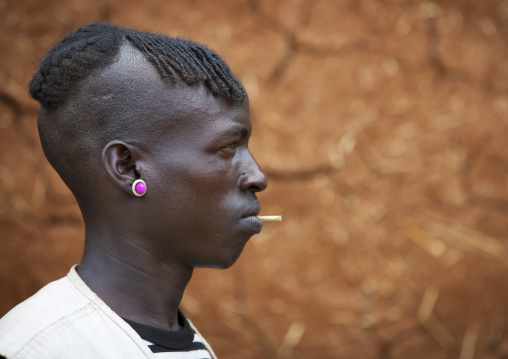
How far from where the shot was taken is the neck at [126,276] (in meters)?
1.39

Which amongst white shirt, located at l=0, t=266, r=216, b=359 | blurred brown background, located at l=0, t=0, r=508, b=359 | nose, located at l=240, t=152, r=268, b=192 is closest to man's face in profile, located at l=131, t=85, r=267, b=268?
nose, located at l=240, t=152, r=268, b=192

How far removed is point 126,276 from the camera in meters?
1.40

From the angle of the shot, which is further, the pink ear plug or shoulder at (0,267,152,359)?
the pink ear plug

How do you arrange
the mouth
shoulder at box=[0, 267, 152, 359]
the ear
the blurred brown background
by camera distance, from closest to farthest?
shoulder at box=[0, 267, 152, 359], the ear, the mouth, the blurred brown background

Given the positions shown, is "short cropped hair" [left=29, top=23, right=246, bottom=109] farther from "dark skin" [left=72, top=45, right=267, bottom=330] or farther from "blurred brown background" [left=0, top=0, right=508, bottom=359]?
"blurred brown background" [left=0, top=0, right=508, bottom=359]

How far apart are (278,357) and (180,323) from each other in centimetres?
204

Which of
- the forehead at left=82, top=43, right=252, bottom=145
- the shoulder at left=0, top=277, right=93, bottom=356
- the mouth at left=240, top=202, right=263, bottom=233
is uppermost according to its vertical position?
the forehead at left=82, top=43, right=252, bottom=145

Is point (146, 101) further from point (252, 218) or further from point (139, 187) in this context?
point (252, 218)

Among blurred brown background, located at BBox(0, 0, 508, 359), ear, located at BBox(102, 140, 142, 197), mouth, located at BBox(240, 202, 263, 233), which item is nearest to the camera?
ear, located at BBox(102, 140, 142, 197)

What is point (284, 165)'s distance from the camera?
355 centimetres

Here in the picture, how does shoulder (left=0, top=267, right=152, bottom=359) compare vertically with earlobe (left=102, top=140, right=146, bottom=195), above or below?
below

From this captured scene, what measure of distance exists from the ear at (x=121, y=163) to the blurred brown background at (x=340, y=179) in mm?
2155

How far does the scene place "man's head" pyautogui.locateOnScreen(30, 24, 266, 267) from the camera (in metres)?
1.37

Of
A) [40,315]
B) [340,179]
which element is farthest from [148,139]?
[340,179]
